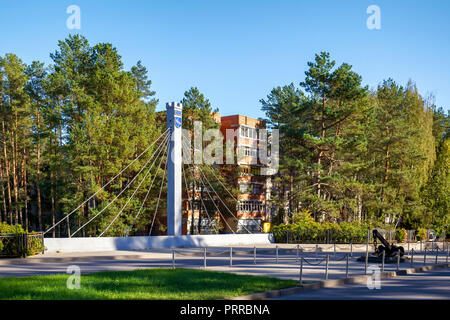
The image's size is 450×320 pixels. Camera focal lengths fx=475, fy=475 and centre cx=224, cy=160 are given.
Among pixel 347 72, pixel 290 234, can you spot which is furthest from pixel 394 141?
pixel 290 234

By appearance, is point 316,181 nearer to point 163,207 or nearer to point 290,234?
point 290,234

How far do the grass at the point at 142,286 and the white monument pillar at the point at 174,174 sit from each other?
16.9 metres

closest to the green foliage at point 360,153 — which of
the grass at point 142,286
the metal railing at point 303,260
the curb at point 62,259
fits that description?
the metal railing at point 303,260

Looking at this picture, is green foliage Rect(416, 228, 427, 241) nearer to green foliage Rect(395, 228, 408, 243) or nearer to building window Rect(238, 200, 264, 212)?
green foliage Rect(395, 228, 408, 243)

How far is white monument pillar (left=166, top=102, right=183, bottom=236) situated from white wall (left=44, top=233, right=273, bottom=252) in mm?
961

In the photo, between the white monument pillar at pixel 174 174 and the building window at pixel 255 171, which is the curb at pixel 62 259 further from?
the building window at pixel 255 171

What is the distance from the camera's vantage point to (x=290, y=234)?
40156mm

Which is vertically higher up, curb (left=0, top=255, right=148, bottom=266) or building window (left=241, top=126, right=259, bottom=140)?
building window (left=241, top=126, right=259, bottom=140)

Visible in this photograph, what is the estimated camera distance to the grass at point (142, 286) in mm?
10836

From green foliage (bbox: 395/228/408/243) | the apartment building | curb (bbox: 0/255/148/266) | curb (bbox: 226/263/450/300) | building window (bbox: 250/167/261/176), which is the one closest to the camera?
curb (bbox: 226/263/450/300)

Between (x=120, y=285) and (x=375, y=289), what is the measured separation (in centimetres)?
729

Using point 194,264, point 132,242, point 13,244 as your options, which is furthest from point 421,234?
point 13,244

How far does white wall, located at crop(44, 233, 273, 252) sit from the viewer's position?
26.6m

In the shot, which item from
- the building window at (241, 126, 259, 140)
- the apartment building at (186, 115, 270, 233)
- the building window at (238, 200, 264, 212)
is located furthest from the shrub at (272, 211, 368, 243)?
the building window at (241, 126, 259, 140)
